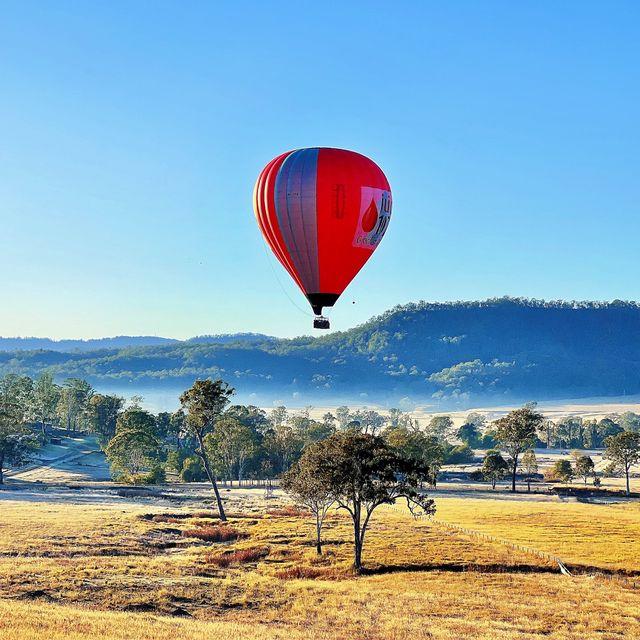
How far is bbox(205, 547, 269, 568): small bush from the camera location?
59.9 m

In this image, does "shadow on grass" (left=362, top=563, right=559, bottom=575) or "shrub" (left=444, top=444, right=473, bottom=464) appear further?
"shrub" (left=444, top=444, right=473, bottom=464)

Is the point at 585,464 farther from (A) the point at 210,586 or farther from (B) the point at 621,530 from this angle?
(A) the point at 210,586

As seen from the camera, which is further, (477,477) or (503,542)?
(477,477)

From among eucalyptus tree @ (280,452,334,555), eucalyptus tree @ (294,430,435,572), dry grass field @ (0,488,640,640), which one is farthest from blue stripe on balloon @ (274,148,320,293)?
dry grass field @ (0,488,640,640)

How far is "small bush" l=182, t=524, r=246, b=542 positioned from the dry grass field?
0.20 meters

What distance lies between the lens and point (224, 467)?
147 metres

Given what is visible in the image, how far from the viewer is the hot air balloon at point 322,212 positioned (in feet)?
182

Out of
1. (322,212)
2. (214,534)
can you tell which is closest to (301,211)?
(322,212)

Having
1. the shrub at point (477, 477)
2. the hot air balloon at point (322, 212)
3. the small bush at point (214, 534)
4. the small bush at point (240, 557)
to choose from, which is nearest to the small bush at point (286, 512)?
the small bush at point (214, 534)

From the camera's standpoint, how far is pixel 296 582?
5319 centimetres

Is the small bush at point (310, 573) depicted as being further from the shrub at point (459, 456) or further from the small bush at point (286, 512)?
the shrub at point (459, 456)

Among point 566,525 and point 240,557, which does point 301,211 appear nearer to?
point 240,557

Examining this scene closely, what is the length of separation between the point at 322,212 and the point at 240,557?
91.4 feet

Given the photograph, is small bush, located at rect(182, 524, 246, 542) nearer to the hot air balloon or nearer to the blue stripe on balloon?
the hot air balloon
